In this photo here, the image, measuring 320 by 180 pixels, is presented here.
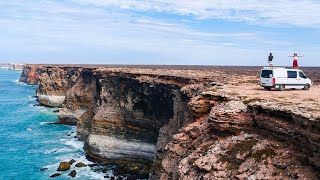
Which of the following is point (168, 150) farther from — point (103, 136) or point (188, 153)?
point (103, 136)

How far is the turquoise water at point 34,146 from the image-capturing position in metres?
52.0

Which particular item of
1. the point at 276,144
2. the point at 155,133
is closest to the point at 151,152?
the point at 155,133

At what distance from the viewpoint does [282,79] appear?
3462 cm

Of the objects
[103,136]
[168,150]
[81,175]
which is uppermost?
[168,150]

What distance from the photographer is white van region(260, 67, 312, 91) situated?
34375mm

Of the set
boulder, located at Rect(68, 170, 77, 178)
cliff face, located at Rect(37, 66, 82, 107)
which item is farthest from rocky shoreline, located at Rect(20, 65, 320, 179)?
cliff face, located at Rect(37, 66, 82, 107)

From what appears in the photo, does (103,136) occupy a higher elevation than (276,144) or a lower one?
lower

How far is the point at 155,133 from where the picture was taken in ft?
174

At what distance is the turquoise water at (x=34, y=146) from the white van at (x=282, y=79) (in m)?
27.3

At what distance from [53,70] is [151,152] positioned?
7273 cm

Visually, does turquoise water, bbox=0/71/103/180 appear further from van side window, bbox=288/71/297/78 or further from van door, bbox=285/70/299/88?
van side window, bbox=288/71/297/78

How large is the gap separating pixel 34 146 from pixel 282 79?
4958 centimetres

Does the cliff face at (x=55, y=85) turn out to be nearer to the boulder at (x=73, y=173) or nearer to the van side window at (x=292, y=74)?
the boulder at (x=73, y=173)

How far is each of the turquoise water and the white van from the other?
27259mm
